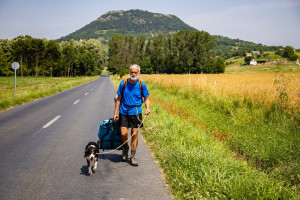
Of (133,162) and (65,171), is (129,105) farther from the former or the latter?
(65,171)

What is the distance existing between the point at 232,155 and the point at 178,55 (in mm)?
69453

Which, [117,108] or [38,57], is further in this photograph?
[38,57]

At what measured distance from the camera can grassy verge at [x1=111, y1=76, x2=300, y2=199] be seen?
3.04 metres

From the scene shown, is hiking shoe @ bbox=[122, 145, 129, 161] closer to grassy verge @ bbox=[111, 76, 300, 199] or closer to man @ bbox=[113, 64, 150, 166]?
man @ bbox=[113, 64, 150, 166]

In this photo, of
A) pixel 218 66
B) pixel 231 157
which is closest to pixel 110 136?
pixel 231 157

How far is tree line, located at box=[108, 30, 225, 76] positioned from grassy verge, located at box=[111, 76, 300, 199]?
51.9 metres

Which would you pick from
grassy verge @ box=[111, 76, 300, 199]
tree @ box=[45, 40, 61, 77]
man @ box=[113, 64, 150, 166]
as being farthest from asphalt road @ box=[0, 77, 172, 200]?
tree @ box=[45, 40, 61, 77]

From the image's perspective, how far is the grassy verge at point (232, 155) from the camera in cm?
304

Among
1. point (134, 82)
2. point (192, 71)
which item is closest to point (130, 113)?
point (134, 82)

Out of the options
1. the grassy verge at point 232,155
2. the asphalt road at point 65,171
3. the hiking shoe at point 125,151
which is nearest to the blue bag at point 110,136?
the hiking shoe at point 125,151

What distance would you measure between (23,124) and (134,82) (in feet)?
19.8

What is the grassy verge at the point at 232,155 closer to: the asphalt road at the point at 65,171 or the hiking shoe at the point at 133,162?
the asphalt road at the point at 65,171

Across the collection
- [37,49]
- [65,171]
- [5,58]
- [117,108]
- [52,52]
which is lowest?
[65,171]

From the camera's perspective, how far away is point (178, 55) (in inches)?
2830
